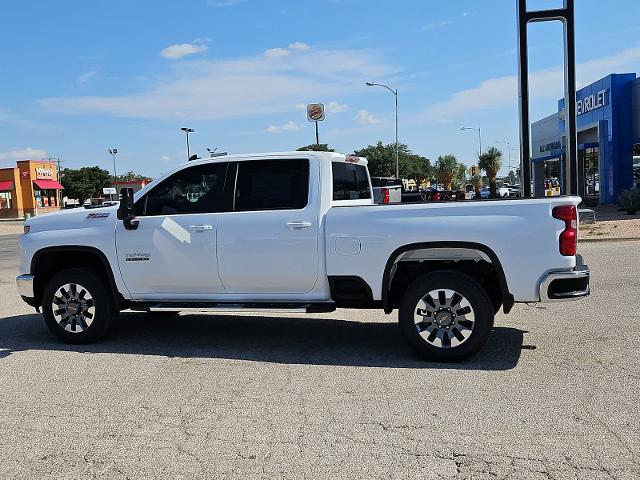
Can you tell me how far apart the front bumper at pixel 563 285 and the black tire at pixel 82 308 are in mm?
4511

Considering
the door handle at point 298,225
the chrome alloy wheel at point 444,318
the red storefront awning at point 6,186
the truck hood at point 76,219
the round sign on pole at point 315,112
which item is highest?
the round sign on pole at point 315,112

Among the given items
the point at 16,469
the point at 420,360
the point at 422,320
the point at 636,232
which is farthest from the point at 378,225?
the point at 636,232

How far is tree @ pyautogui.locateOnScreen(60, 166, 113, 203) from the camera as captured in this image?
304ft

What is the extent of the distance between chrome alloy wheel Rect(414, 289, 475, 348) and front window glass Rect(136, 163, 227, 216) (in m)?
2.40

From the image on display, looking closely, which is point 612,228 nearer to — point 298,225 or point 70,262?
point 298,225

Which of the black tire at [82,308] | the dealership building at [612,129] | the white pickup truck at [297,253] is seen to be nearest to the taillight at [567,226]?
the white pickup truck at [297,253]

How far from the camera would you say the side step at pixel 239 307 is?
6145mm

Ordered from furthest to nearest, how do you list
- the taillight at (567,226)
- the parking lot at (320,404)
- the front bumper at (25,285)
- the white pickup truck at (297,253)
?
the front bumper at (25,285)
the white pickup truck at (297,253)
the taillight at (567,226)
the parking lot at (320,404)

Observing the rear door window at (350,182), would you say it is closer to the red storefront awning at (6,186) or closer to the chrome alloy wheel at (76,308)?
the chrome alloy wheel at (76,308)

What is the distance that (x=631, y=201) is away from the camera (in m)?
24.0

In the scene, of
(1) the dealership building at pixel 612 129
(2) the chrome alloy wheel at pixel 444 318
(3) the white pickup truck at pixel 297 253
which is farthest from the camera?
(1) the dealership building at pixel 612 129

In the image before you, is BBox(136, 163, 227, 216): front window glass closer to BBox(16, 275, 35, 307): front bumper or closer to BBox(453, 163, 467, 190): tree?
BBox(16, 275, 35, 307): front bumper

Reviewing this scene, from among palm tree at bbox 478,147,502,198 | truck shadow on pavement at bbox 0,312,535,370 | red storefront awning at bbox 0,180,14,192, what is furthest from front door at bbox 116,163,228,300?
red storefront awning at bbox 0,180,14,192

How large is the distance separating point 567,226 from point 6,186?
68.5 metres
